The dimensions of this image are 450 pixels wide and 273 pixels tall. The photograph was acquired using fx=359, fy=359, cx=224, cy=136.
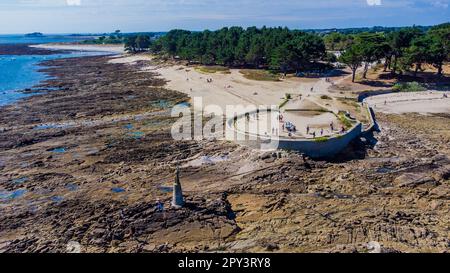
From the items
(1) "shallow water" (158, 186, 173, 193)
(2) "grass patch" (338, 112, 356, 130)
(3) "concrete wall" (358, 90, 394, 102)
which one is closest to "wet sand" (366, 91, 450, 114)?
(3) "concrete wall" (358, 90, 394, 102)

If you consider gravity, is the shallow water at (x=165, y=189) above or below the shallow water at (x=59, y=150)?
below

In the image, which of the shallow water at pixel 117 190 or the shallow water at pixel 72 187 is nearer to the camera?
the shallow water at pixel 117 190

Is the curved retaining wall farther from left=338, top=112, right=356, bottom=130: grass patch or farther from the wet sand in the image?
the wet sand

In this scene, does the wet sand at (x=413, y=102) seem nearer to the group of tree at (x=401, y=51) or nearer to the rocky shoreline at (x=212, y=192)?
the rocky shoreline at (x=212, y=192)

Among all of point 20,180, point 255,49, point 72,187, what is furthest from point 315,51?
point 20,180

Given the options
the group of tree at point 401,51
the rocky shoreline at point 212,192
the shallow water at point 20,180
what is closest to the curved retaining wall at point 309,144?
the rocky shoreline at point 212,192

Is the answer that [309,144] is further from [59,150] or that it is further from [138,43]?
[138,43]

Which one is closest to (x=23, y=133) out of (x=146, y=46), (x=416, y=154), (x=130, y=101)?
(x=130, y=101)
